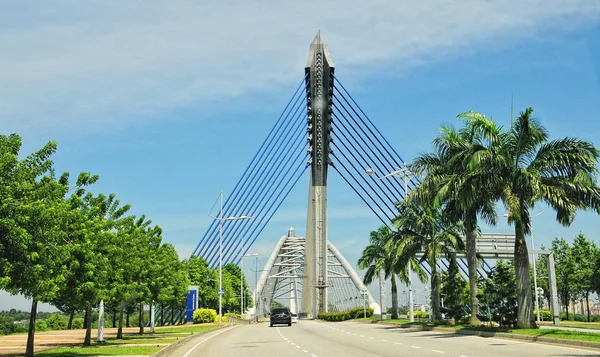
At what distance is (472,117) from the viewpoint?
3105cm

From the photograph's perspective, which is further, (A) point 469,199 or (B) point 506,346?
(A) point 469,199

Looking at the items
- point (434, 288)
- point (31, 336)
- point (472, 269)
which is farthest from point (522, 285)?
point (31, 336)

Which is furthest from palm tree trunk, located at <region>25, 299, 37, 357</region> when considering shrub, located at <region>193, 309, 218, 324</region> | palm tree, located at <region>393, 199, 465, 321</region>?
shrub, located at <region>193, 309, 218, 324</region>

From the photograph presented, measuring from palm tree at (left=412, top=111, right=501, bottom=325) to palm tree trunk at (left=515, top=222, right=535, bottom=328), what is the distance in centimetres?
272

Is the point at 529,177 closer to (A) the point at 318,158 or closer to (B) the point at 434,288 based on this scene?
(B) the point at 434,288

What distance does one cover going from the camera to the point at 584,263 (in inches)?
2677

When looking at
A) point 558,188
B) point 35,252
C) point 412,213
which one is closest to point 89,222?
point 35,252

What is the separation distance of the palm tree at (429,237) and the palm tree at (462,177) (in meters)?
7.09

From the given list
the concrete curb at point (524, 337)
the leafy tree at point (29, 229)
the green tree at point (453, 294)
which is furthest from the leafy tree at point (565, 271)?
the leafy tree at point (29, 229)

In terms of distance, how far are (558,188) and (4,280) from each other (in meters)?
23.3

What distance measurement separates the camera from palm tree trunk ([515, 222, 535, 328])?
29.5 m

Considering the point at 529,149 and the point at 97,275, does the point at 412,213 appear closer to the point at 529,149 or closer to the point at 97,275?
the point at 529,149

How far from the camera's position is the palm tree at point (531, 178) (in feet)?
94.3

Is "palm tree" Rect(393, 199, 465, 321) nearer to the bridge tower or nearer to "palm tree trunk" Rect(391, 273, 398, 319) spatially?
"palm tree trunk" Rect(391, 273, 398, 319)
